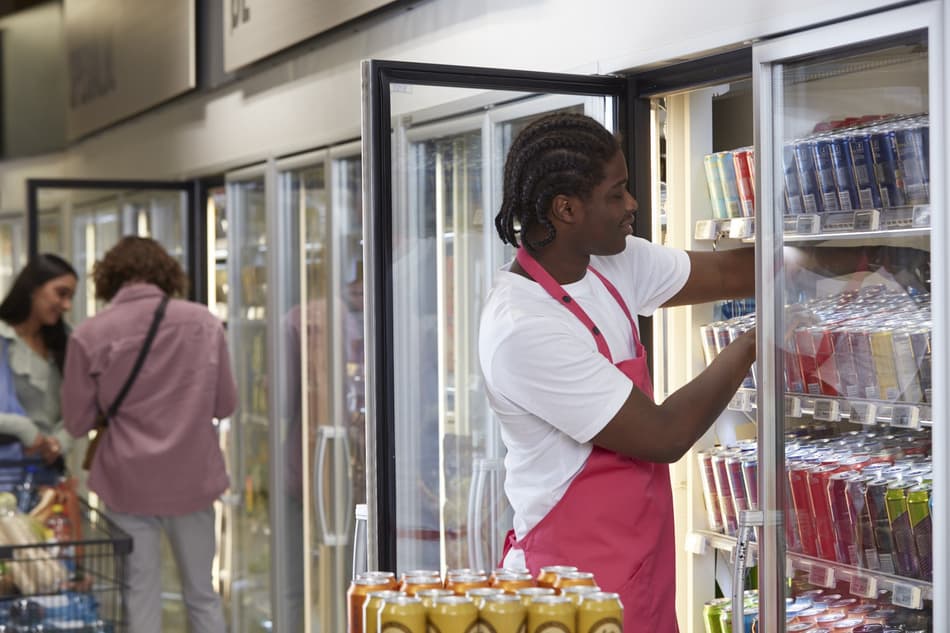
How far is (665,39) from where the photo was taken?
3186 mm

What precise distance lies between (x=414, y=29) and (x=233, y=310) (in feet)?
7.35

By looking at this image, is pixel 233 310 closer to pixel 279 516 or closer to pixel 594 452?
pixel 279 516

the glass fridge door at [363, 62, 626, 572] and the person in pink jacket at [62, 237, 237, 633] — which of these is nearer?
Answer: the glass fridge door at [363, 62, 626, 572]

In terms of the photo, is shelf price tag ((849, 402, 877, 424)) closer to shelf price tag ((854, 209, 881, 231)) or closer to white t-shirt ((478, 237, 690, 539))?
shelf price tag ((854, 209, 881, 231))

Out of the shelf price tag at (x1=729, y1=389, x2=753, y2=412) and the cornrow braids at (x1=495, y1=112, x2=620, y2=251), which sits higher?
the cornrow braids at (x1=495, y1=112, x2=620, y2=251)

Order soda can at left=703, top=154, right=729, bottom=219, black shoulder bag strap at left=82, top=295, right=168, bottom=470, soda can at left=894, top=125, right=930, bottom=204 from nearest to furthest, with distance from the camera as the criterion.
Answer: soda can at left=894, top=125, right=930, bottom=204 → soda can at left=703, top=154, right=729, bottom=219 → black shoulder bag strap at left=82, top=295, right=168, bottom=470

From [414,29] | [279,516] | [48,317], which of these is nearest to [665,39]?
[414,29]

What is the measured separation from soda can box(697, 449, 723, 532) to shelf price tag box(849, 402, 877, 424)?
775 mm

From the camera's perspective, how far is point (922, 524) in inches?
103

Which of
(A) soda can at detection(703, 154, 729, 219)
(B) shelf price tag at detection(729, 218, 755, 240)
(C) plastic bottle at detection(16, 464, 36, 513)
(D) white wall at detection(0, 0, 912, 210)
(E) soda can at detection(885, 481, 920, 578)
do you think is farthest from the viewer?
(C) plastic bottle at detection(16, 464, 36, 513)

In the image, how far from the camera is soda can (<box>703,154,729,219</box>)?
338 cm

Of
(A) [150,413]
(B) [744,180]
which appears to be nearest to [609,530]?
(B) [744,180]

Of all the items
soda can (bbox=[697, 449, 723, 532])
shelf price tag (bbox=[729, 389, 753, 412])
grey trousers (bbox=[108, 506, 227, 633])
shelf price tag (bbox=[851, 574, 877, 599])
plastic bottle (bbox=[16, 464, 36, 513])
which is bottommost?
grey trousers (bbox=[108, 506, 227, 633])

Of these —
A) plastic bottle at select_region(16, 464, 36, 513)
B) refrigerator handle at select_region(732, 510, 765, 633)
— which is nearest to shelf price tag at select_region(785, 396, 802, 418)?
refrigerator handle at select_region(732, 510, 765, 633)
